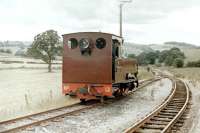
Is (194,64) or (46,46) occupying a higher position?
(46,46)

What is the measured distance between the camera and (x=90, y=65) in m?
17.9

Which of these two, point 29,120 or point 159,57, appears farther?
point 159,57

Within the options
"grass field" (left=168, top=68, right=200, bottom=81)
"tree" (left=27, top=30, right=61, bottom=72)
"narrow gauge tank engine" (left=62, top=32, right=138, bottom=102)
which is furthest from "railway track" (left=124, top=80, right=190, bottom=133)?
"tree" (left=27, top=30, right=61, bottom=72)

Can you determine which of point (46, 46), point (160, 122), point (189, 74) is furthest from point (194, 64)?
point (160, 122)

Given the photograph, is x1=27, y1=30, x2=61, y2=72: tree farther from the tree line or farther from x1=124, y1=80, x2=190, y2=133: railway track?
x1=124, y1=80, x2=190, y2=133: railway track

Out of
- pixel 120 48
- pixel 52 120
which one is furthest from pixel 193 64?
pixel 52 120

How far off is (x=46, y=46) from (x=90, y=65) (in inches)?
2060

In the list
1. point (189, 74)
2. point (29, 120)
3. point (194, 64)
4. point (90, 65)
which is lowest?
point (194, 64)

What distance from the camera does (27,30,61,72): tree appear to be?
69250mm

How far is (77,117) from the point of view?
14133 mm

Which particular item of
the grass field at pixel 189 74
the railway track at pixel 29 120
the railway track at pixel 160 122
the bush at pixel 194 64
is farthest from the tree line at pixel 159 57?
the railway track at pixel 29 120

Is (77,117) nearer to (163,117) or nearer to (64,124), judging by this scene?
(64,124)

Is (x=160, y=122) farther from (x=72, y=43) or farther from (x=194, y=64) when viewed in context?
(x=194, y=64)

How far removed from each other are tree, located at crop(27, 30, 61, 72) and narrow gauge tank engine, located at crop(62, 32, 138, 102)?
50943 mm
